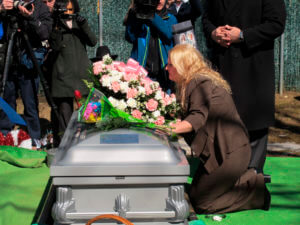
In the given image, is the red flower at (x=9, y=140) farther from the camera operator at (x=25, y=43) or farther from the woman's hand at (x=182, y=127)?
the woman's hand at (x=182, y=127)

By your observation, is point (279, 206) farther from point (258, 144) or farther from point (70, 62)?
point (70, 62)

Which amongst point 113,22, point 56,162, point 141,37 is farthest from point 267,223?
point 113,22

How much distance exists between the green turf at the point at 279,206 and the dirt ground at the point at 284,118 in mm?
2294

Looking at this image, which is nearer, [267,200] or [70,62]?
[267,200]

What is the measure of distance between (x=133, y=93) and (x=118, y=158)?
0.58m

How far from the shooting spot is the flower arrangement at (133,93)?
2.86 metres

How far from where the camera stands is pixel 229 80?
362cm

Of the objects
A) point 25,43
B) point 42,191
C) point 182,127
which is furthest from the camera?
point 25,43

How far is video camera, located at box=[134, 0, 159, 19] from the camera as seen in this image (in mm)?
3926

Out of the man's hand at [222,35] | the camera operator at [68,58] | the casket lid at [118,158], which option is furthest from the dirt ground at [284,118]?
the casket lid at [118,158]

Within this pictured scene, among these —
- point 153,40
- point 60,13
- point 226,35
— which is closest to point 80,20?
point 60,13

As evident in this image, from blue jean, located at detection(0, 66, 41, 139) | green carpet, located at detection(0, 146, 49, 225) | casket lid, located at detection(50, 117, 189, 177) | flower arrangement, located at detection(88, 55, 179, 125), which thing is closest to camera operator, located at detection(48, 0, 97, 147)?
blue jean, located at detection(0, 66, 41, 139)

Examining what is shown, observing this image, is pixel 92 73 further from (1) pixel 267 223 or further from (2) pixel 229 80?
(1) pixel 267 223

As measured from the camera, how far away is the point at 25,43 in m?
4.53
